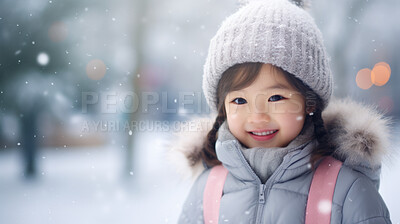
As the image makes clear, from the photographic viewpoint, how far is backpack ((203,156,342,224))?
1269 mm

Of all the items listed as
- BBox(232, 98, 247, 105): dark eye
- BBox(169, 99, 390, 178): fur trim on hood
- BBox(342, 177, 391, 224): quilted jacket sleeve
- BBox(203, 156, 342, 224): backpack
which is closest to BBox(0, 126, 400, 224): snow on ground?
BBox(169, 99, 390, 178): fur trim on hood

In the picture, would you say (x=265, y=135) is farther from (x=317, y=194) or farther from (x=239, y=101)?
(x=317, y=194)

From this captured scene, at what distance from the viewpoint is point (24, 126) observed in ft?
17.9

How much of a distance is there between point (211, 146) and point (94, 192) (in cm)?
372

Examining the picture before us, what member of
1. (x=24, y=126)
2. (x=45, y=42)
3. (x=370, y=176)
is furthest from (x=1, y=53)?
(x=370, y=176)

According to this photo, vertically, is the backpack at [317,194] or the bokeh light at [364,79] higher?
the bokeh light at [364,79]

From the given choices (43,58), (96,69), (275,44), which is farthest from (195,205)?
(96,69)

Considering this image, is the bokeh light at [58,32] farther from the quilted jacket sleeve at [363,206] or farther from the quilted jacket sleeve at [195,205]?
the quilted jacket sleeve at [363,206]

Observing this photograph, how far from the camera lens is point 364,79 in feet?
19.1

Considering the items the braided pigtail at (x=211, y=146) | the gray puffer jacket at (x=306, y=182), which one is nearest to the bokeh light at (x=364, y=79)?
the gray puffer jacket at (x=306, y=182)

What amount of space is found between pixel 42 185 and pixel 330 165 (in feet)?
16.9

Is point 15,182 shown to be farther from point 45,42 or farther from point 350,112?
point 350,112

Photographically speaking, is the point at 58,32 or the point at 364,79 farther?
the point at 364,79

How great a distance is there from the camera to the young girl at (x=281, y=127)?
1337 millimetres
